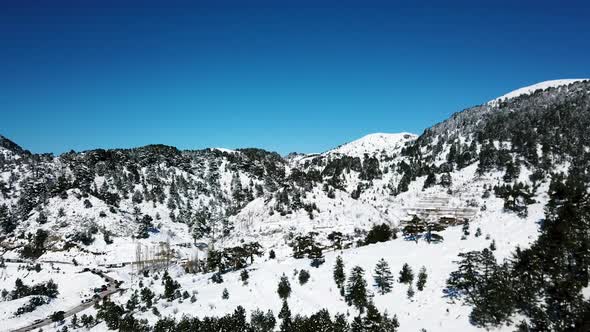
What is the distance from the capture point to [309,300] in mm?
67875

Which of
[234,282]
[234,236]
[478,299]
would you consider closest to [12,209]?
[234,236]

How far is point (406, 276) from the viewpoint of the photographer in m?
65.2

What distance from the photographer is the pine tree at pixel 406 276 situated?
213 feet

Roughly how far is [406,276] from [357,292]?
382 inches

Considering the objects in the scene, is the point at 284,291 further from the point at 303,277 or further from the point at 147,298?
the point at 147,298

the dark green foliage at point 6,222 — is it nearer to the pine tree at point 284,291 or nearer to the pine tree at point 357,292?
the pine tree at point 284,291

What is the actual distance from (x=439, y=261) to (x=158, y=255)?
340ft

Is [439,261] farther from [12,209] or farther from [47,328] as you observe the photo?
[12,209]

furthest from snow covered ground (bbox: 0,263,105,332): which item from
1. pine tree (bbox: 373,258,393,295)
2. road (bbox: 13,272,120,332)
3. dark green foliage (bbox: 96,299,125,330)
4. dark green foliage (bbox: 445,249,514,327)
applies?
dark green foliage (bbox: 445,249,514,327)

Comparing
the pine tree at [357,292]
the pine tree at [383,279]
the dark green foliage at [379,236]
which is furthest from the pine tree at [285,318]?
the dark green foliage at [379,236]

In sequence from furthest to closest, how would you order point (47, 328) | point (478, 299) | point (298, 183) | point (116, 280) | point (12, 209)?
point (298, 183)
point (12, 209)
point (116, 280)
point (47, 328)
point (478, 299)

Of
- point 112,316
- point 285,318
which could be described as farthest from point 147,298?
point 285,318

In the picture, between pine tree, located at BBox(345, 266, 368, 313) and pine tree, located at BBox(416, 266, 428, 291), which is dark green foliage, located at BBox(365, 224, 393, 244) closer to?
pine tree, located at BBox(345, 266, 368, 313)

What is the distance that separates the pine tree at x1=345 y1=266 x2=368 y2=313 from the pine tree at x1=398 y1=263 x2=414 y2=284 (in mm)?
6429
